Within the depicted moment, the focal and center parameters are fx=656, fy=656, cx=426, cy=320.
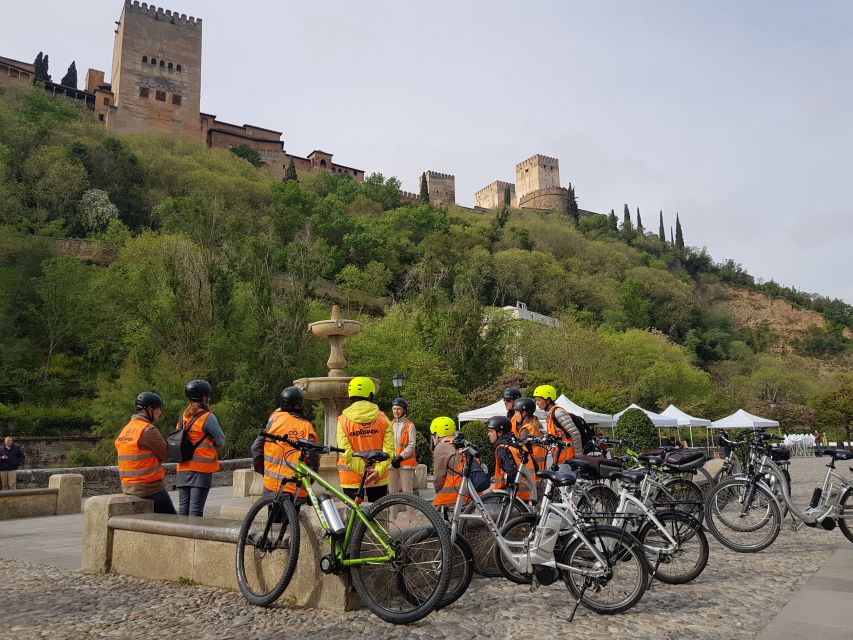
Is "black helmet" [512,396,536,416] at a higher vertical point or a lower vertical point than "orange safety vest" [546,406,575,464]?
higher

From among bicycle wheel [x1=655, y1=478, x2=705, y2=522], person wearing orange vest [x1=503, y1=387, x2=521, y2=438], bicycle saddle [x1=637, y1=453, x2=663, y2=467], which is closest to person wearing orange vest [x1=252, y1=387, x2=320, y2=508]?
person wearing orange vest [x1=503, y1=387, x2=521, y2=438]

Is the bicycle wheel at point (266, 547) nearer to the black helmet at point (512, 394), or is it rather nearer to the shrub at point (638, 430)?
the black helmet at point (512, 394)

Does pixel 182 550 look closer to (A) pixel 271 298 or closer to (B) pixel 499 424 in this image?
(B) pixel 499 424

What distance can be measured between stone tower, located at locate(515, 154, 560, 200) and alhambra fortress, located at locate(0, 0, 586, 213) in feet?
186

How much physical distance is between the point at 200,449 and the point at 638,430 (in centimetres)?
1679

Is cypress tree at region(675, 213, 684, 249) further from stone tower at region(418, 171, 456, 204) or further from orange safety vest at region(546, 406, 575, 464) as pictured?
orange safety vest at region(546, 406, 575, 464)

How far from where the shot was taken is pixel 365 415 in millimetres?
6281

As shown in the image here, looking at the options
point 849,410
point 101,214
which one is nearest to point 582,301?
point 849,410

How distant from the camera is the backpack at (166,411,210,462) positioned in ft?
22.5

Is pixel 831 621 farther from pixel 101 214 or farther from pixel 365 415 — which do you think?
pixel 101 214

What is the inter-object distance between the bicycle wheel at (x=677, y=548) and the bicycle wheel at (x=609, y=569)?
805mm

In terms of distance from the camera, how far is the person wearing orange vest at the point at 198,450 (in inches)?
274

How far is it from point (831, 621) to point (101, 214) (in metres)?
56.6

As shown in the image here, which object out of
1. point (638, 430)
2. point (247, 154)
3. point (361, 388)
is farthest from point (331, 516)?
point (247, 154)
